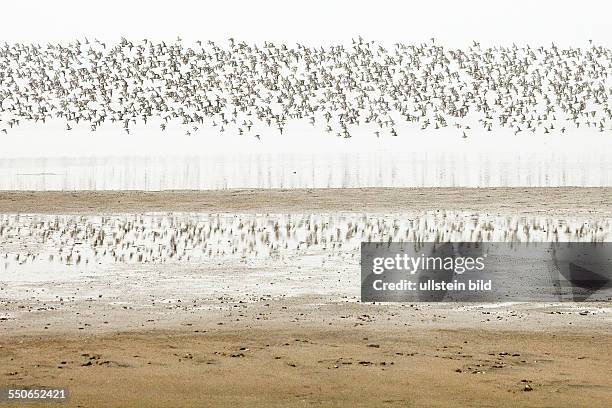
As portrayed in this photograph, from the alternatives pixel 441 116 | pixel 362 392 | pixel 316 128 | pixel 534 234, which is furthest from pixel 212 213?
pixel 441 116

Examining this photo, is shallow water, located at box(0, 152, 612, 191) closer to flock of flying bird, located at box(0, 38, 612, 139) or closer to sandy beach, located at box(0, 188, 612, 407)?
flock of flying bird, located at box(0, 38, 612, 139)

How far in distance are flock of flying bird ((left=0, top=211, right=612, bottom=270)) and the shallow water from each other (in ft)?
24.8

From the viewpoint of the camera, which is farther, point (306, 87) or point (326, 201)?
point (306, 87)

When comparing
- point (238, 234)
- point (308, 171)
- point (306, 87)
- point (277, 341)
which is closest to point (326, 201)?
point (238, 234)

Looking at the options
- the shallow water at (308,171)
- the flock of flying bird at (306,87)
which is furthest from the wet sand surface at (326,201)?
the flock of flying bird at (306,87)

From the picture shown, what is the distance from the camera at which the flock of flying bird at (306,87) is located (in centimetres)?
5659

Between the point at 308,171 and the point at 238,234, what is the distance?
53.6 ft

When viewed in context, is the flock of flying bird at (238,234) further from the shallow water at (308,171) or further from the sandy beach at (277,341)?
the shallow water at (308,171)

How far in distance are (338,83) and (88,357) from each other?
51.8 m

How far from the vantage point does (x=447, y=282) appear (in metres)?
17.7

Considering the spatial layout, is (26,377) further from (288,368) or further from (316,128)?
(316,128)

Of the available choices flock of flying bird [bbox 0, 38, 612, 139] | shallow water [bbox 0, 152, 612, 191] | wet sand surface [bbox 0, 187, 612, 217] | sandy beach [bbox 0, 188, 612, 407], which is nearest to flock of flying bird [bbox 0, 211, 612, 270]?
sandy beach [bbox 0, 188, 612, 407]

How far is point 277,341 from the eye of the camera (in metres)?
13.4

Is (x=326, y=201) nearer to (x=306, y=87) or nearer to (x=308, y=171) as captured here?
(x=308, y=171)
